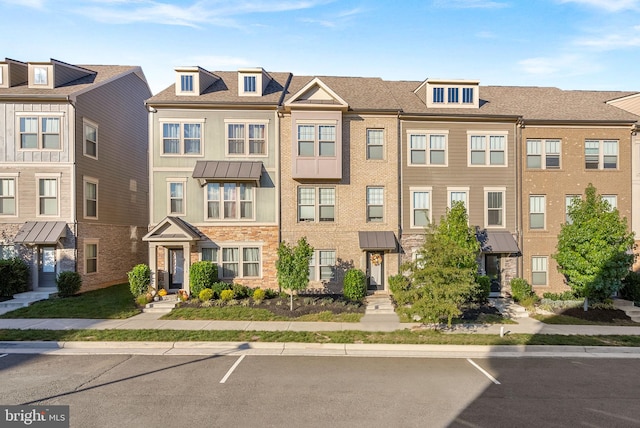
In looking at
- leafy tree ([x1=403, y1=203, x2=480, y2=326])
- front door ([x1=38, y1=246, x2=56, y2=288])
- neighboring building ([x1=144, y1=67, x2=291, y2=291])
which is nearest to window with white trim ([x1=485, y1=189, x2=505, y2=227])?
leafy tree ([x1=403, y1=203, x2=480, y2=326])

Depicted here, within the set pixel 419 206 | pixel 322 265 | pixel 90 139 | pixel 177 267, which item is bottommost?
pixel 177 267

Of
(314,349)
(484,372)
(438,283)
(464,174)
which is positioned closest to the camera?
(484,372)

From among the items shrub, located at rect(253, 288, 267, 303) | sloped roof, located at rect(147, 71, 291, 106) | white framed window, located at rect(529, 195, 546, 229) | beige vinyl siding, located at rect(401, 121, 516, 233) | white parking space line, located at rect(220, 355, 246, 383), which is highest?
sloped roof, located at rect(147, 71, 291, 106)

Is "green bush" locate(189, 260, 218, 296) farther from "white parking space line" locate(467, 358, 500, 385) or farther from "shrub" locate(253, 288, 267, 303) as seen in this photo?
"white parking space line" locate(467, 358, 500, 385)

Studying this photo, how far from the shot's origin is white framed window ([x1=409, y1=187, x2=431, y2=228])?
19.7 m

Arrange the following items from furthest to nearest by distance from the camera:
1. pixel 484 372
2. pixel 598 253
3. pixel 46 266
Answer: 1. pixel 46 266
2. pixel 598 253
3. pixel 484 372

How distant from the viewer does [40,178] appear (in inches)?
749

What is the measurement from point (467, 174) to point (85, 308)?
784 inches

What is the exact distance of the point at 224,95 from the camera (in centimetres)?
1991

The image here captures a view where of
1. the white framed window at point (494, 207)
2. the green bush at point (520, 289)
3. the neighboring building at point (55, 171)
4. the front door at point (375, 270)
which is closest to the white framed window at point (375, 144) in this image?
the front door at point (375, 270)

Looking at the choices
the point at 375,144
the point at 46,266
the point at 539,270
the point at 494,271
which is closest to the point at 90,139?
the point at 46,266

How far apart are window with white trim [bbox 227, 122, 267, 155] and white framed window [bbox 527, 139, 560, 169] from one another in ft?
48.0

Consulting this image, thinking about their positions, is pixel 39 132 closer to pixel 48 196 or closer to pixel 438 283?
pixel 48 196

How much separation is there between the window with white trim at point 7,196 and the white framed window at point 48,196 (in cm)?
137
